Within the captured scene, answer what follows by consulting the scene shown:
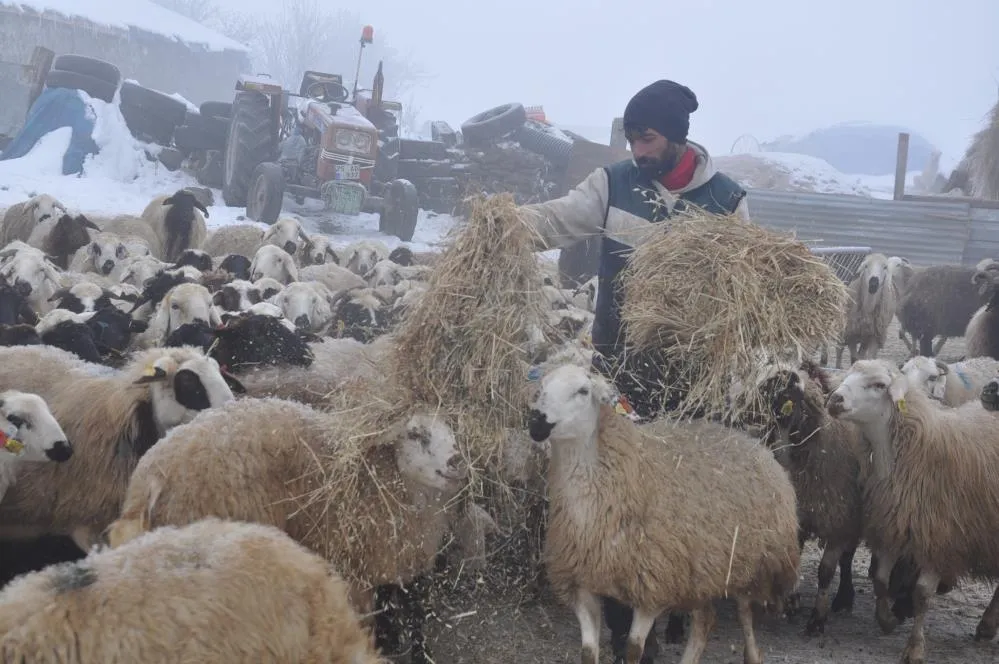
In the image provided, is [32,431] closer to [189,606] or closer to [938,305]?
[189,606]

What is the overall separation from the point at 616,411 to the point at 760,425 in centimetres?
108

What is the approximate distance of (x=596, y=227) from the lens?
16.8 feet

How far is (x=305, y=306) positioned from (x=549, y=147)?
1385 cm

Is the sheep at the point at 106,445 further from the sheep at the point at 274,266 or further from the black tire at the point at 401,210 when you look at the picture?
the black tire at the point at 401,210

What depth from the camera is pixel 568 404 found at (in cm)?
457

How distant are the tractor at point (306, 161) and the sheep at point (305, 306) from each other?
8.99 meters

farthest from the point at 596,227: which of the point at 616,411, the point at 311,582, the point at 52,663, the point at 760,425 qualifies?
the point at 52,663

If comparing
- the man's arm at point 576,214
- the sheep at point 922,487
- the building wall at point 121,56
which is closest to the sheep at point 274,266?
the man's arm at point 576,214

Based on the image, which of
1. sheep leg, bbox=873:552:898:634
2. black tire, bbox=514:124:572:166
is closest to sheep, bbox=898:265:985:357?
sheep leg, bbox=873:552:898:634

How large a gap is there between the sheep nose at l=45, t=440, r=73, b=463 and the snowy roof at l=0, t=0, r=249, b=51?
39.9 meters

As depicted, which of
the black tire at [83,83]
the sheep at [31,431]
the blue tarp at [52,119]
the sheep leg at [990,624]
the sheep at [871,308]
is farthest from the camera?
the black tire at [83,83]

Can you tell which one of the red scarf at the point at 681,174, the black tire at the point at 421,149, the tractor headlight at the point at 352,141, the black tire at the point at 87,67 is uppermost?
the black tire at the point at 87,67

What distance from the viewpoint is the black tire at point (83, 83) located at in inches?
969

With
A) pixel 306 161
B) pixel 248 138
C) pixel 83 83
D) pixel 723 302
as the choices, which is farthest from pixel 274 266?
pixel 83 83
